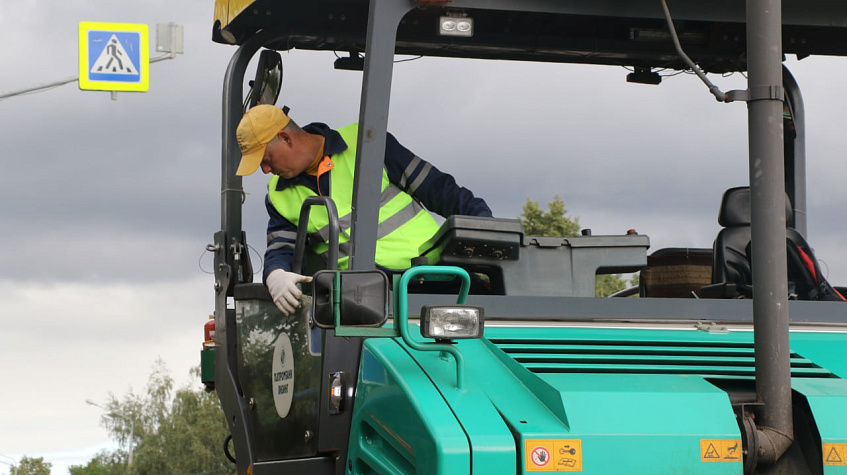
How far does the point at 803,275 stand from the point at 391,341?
1869mm

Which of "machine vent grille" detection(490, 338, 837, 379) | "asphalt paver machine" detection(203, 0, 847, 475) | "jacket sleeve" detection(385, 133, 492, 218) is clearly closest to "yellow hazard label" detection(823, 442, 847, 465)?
"asphalt paver machine" detection(203, 0, 847, 475)

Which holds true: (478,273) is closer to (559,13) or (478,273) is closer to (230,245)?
(559,13)

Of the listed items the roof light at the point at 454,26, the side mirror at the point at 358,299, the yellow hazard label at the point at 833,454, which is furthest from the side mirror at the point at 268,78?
the yellow hazard label at the point at 833,454

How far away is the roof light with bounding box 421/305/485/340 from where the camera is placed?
293cm

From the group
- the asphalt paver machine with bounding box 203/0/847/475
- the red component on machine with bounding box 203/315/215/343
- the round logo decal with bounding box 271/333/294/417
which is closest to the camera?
the asphalt paver machine with bounding box 203/0/847/475

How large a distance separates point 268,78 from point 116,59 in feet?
31.7

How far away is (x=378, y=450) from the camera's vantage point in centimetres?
326

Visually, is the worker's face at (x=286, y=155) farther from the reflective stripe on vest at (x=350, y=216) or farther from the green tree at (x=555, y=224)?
the green tree at (x=555, y=224)

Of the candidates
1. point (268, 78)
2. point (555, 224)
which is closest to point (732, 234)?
point (555, 224)

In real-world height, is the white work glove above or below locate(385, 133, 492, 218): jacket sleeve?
below

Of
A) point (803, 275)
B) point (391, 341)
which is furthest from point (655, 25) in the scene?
point (391, 341)

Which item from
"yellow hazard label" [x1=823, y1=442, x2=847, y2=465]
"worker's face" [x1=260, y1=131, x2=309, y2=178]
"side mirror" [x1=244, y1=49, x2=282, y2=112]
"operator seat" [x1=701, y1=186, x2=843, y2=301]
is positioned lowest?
"yellow hazard label" [x1=823, y1=442, x2=847, y2=465]

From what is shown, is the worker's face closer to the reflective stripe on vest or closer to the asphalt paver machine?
the reflective stripe on vest

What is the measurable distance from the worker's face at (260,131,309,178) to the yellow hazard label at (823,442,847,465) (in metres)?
2.44
